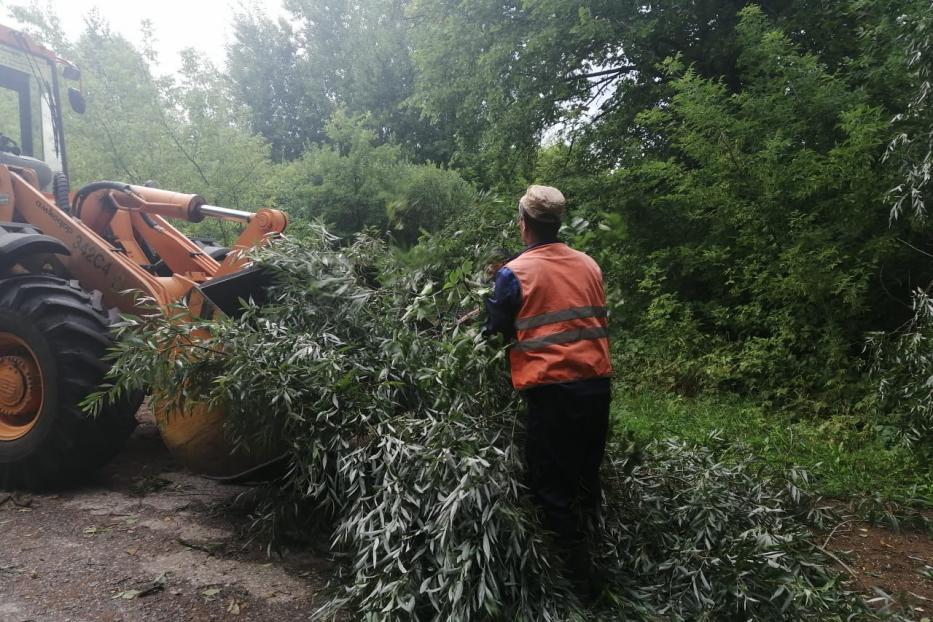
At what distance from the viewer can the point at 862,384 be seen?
6203mm

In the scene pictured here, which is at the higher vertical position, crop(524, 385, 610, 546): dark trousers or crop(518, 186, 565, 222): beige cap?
crop(518, 186, 565, 222): beige cap

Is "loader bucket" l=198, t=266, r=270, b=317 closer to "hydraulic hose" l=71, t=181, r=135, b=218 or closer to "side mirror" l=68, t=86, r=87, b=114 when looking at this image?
"hydraulic hose" l=71, t=181, r=135, b=218

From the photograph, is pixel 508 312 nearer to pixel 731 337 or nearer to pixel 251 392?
pixel 251 392

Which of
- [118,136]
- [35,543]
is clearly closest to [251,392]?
[35,543]

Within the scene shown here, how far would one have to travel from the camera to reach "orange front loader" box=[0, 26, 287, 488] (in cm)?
421

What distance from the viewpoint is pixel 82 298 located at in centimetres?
450

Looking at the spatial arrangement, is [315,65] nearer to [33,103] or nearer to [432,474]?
[33,103]

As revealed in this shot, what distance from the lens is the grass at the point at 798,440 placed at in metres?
4.62

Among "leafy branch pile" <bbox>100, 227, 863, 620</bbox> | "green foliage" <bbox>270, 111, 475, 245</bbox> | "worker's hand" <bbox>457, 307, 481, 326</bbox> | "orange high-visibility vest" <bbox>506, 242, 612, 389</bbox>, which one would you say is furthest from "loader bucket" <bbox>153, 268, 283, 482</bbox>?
"green foliage" <bbox>270, 111, 475, 245</bbox>

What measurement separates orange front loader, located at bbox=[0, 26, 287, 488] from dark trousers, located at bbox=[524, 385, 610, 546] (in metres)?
1.86

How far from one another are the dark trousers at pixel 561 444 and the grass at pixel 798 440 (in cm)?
122

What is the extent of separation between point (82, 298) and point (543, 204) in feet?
10.8

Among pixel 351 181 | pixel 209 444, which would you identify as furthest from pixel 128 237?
pixel 351 181

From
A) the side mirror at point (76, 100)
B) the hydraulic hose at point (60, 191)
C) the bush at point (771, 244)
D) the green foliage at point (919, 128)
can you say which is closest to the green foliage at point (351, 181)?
the bush at point (771, 244)
